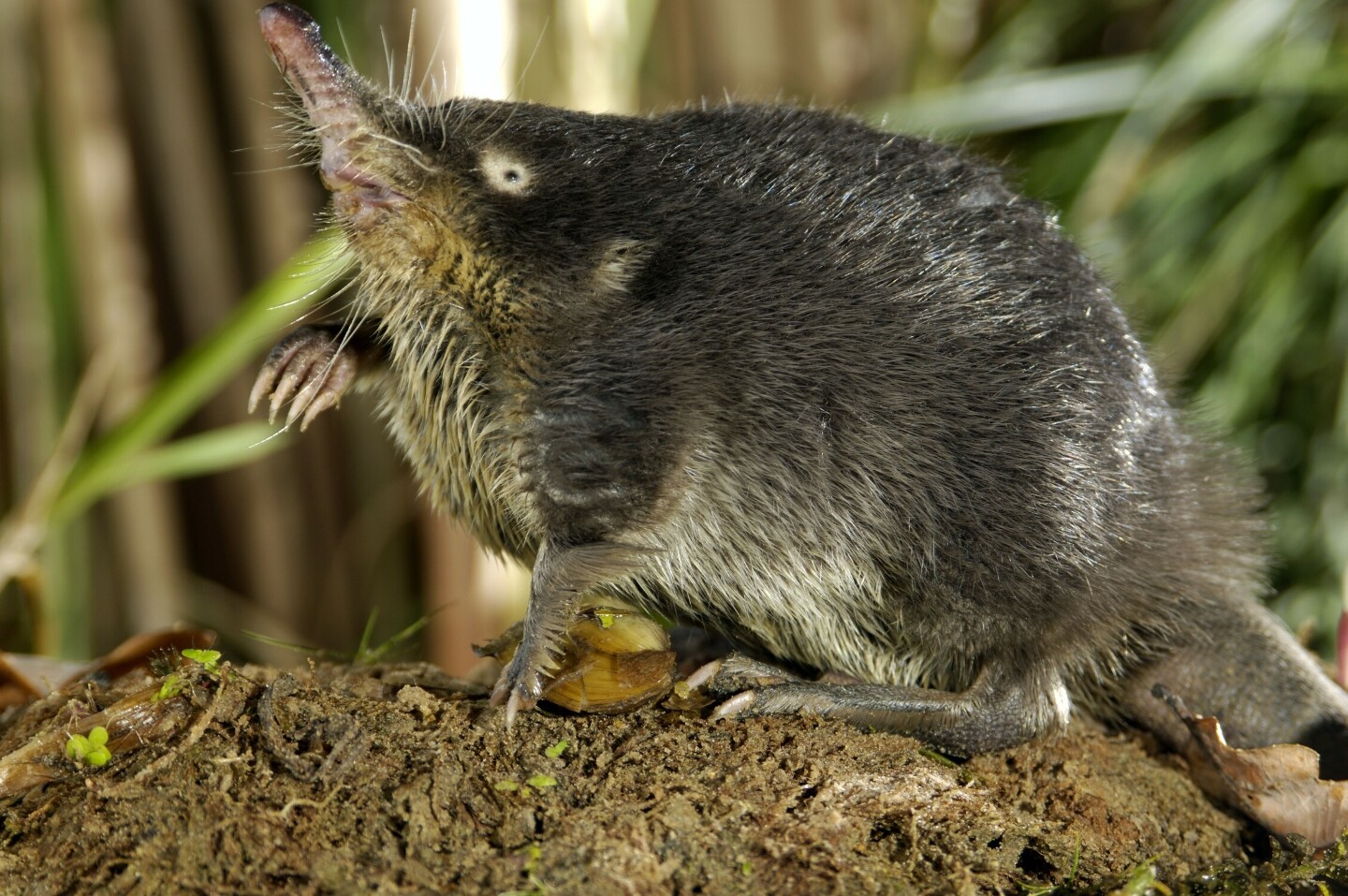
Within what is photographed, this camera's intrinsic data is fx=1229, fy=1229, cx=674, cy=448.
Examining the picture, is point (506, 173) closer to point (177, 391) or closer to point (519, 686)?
point (519, 686)

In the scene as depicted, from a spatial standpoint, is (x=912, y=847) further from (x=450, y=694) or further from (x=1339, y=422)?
(x=1339, y=422)

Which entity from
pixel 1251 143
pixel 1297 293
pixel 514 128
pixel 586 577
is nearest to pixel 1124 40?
pixel 1251 143

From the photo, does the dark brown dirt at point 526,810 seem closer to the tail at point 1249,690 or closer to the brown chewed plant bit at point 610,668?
the brown chewed plant bit at point 610,668

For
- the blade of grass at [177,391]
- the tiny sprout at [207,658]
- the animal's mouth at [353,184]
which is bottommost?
the tiny sprout at [207,658]

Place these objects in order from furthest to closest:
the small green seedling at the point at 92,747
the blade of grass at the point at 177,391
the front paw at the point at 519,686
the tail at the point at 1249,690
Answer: the blade of grass at the point at 177,391 → the tail at the point at 1249,690 → the front paw at the point at 519,686 → the small green seedling at the point at 92,747

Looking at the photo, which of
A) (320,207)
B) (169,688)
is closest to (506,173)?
(169,688)

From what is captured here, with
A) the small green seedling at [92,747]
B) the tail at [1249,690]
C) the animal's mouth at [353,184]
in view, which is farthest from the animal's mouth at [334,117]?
the tail at [1249,690]

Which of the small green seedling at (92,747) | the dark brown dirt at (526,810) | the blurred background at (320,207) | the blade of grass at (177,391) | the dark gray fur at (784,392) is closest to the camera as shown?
the dark brown dirt at (526,810)
